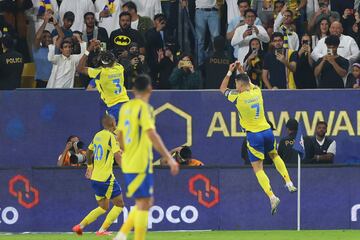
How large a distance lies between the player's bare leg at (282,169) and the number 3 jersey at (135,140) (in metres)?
6.05

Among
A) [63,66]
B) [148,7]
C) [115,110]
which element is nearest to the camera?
[115,110]

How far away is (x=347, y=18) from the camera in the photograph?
1051 inches

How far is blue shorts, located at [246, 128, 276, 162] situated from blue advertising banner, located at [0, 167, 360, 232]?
1361 millimetres

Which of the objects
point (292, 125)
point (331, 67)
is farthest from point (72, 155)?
point (331, 67)

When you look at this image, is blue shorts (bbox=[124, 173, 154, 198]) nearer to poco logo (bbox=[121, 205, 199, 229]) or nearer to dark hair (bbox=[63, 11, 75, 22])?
poco logo (bbox=[121, 205, 199, 229])

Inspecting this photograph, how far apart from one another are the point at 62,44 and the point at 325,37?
5524mm

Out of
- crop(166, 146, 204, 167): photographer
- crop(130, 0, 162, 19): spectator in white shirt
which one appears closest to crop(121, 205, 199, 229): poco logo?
crop(166, 146, 204, 167): photographer

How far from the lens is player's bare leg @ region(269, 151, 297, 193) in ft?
71.8

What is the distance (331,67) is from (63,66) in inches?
219

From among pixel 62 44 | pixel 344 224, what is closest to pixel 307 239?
pixel 344 224

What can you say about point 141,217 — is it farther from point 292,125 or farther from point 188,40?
point 188,40

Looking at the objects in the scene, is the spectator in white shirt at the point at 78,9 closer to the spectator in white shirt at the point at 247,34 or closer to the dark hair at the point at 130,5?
the dark hair at the point at 130,5

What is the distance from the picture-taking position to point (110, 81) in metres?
22.9

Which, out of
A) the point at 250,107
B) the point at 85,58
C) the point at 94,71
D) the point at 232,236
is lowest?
the point at 232,236
